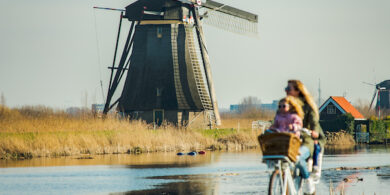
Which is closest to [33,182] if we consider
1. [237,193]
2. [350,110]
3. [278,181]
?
[237,193]

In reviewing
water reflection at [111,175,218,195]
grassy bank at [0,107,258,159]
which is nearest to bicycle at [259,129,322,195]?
water reflection at [111,175,218,195]

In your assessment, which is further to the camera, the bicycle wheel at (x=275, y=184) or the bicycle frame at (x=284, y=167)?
the bicycle wheel at (x=275, y=184)

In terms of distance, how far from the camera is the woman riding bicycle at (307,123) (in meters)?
8.48

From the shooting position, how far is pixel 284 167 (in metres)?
8.08

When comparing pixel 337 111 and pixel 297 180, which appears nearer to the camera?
pixel 297 180

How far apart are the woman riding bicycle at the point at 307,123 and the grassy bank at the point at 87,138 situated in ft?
64.4

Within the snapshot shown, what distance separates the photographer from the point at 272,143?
787cm

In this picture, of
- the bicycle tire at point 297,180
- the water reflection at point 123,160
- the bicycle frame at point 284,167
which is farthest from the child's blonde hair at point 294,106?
the water reflection at point 123,160

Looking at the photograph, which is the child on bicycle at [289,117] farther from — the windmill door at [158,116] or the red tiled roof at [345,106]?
the red tiled roof at [345,106]

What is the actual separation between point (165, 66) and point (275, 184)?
29876 millimetres

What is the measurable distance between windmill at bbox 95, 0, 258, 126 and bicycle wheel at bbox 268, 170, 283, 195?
95.7 ft

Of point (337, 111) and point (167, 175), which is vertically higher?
point (337, 111)

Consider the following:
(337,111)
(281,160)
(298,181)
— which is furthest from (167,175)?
(337,111)

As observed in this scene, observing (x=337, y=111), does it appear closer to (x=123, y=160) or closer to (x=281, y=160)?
(x=123, y=160)
